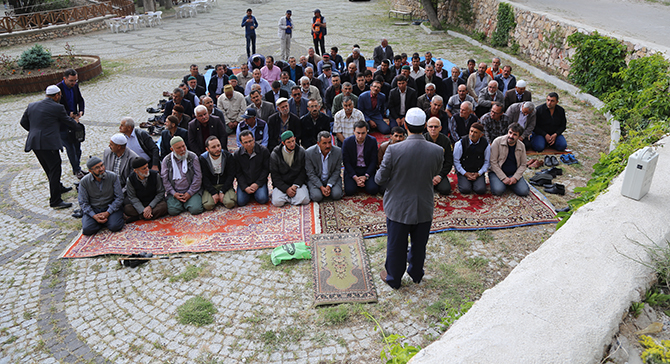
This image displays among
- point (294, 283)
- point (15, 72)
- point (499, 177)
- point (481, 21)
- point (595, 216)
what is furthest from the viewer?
point (481, 21)

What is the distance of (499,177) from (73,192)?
719cm

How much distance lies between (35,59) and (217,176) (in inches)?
483

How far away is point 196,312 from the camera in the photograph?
4.57 meters

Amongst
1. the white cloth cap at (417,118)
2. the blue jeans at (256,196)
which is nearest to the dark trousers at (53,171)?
the blue jeans at (256,196)

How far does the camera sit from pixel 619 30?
40.7 feet

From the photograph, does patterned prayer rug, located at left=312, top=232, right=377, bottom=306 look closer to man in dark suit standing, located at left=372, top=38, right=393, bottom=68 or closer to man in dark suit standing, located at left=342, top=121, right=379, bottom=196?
man in dark suit standing, located at left=342, top=121, right=379, bottom=196

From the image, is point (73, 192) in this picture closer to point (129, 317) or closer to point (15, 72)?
point (129, 317)

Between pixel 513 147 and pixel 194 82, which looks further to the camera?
pixel 194 82

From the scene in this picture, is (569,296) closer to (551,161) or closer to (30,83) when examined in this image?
(551,161)

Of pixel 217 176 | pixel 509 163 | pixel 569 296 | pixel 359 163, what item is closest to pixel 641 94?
pixel 509 163

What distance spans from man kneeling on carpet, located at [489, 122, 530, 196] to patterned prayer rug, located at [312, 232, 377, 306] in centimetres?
266

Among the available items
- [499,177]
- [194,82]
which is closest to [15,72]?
[194,82]

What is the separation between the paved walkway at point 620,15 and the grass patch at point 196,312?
11551 millimetres

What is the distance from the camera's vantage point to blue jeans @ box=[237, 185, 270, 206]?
271 inches
